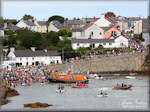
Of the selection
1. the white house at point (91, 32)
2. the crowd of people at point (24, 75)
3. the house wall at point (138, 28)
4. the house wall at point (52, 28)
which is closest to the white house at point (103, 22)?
the house wall at point (138, 28)

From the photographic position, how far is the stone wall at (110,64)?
270 feet

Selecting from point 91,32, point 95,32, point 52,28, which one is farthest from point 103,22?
point 52,28

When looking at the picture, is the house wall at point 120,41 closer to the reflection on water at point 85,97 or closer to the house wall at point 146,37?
the house wall at point 146,37

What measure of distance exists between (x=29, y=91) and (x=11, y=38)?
110ft

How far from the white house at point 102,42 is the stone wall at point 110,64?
10161mm

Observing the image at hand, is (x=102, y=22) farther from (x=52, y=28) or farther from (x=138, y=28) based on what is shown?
(x=52, y=28)

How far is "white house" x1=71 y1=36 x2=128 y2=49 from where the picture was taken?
9619 cm

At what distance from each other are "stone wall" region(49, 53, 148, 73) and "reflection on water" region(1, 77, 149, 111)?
11974 millimetres

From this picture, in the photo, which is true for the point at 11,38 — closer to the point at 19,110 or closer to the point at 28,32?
the point at 28,32

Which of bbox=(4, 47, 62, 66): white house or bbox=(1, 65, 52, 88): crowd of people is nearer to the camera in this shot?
bbox=(1, 65, 52, 88): crowd of people

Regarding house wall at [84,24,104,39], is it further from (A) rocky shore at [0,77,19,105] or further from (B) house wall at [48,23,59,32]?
(A) rocky shore at [0,77,19,105]

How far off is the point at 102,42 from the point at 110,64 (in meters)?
13.1

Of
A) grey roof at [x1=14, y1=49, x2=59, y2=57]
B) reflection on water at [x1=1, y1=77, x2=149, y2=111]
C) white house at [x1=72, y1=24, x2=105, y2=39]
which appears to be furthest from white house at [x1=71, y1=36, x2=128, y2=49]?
reflection on water at [x1=1, y1=77, x2=149, y2=111]

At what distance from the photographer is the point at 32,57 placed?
274 ft
